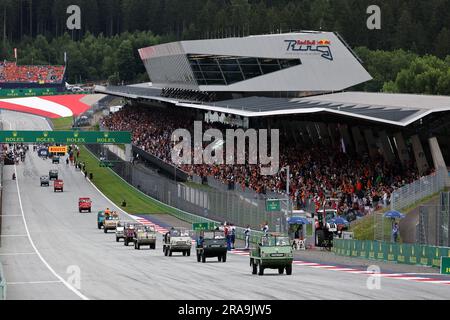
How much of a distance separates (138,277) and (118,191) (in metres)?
78.6

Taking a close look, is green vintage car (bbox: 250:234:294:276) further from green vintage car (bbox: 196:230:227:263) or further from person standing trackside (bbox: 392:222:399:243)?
person standing trackside (bbox: 392:222:399:243)

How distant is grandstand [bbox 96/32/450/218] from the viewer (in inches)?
2857

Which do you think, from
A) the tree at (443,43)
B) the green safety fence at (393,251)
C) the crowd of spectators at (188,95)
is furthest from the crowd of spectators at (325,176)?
the tree at (443,43)

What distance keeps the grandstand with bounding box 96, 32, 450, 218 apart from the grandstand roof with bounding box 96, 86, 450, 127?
0.43 ft

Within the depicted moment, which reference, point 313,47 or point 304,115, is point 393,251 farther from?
point 313,47

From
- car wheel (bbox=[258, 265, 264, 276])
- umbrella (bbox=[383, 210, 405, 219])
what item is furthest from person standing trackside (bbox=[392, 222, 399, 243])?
car wheel (bbox=[258, 265, 264, 276])

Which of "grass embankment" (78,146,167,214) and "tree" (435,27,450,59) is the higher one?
"tree" (435,27,450,59)

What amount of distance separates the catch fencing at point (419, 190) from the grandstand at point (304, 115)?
228 cm

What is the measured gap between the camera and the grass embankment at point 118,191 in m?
105

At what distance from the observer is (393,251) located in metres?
51.8

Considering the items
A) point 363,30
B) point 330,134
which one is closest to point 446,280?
point 330,134

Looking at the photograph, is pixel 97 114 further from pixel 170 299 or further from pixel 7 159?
pixel 170 299

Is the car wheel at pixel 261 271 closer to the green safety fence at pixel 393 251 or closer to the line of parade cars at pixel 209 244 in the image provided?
the line of parade cars at pixel 209 244

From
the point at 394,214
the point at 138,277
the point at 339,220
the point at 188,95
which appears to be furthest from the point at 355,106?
the point at 188,95
